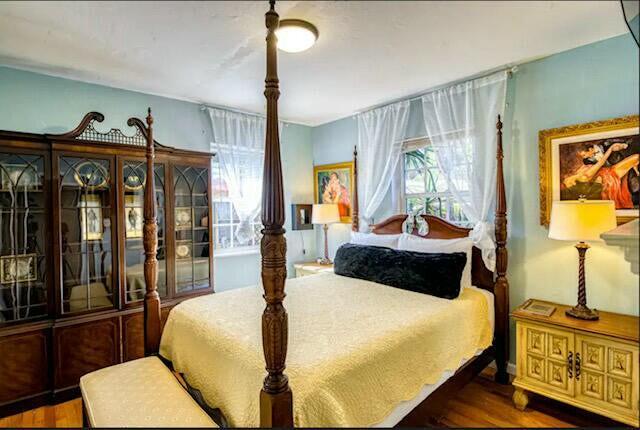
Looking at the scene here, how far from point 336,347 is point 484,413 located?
119cm

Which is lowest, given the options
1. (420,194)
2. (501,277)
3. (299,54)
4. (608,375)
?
(608,375)

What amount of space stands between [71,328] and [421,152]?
10.6ft

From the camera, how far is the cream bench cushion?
1.30 metres

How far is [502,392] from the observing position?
86.0 inches

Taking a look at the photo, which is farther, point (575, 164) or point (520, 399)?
point (575, 164)

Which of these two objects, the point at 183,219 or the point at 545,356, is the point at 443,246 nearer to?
the point at 545,356

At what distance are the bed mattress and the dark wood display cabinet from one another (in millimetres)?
754

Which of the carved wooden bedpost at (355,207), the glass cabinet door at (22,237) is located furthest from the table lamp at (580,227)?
the glass cabinet door at (22,237)

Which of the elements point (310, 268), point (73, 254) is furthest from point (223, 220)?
point (73, 254)

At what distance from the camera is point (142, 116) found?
2.92 metres

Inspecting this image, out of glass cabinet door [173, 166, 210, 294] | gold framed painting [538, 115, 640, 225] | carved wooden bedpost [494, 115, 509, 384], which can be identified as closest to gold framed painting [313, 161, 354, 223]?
glass cabinet door [173, 166, 210, 294]

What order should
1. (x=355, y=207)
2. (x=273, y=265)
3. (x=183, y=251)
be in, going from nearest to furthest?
(x=273, y=265)
(x=183, y=251)
(x=355, y=207)

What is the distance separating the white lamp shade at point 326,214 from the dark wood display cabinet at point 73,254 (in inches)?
60.5

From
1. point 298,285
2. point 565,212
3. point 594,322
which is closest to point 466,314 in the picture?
point 594,322
